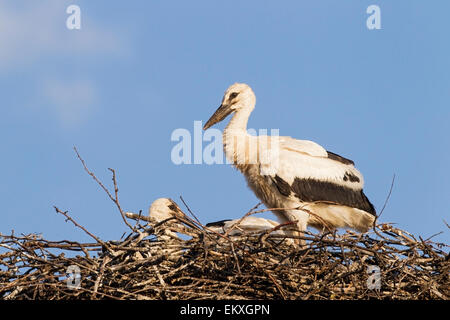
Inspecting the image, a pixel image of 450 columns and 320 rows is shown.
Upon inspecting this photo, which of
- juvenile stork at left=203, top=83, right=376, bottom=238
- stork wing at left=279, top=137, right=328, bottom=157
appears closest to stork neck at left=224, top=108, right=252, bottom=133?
juvenile stork at left=203, top=83, right=376, bottom=238

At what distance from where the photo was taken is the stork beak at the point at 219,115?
8.82 meters

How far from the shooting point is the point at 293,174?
846cm

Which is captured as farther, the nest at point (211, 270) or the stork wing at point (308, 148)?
the stork wing at point (308, 148)

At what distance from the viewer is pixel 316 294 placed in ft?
20.5

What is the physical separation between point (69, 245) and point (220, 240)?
1111mm

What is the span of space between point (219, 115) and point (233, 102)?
0.20 m

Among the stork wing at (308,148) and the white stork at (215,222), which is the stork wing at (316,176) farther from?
the white stork at (215,222)

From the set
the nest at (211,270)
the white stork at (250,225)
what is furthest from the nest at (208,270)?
the white stork at (250,225)

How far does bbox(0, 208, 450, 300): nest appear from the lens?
20.3ft

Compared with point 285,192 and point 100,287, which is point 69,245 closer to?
point 100,287

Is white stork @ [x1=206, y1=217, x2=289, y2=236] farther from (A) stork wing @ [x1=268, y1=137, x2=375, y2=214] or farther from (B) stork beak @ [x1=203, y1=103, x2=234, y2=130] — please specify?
(B) stork beak @ [x1=203, y1=103, x2=234, y2=130]

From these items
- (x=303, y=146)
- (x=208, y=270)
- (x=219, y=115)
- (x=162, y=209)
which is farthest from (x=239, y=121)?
(x=208, y=270)

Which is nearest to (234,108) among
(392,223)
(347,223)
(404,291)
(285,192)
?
(285,192)
